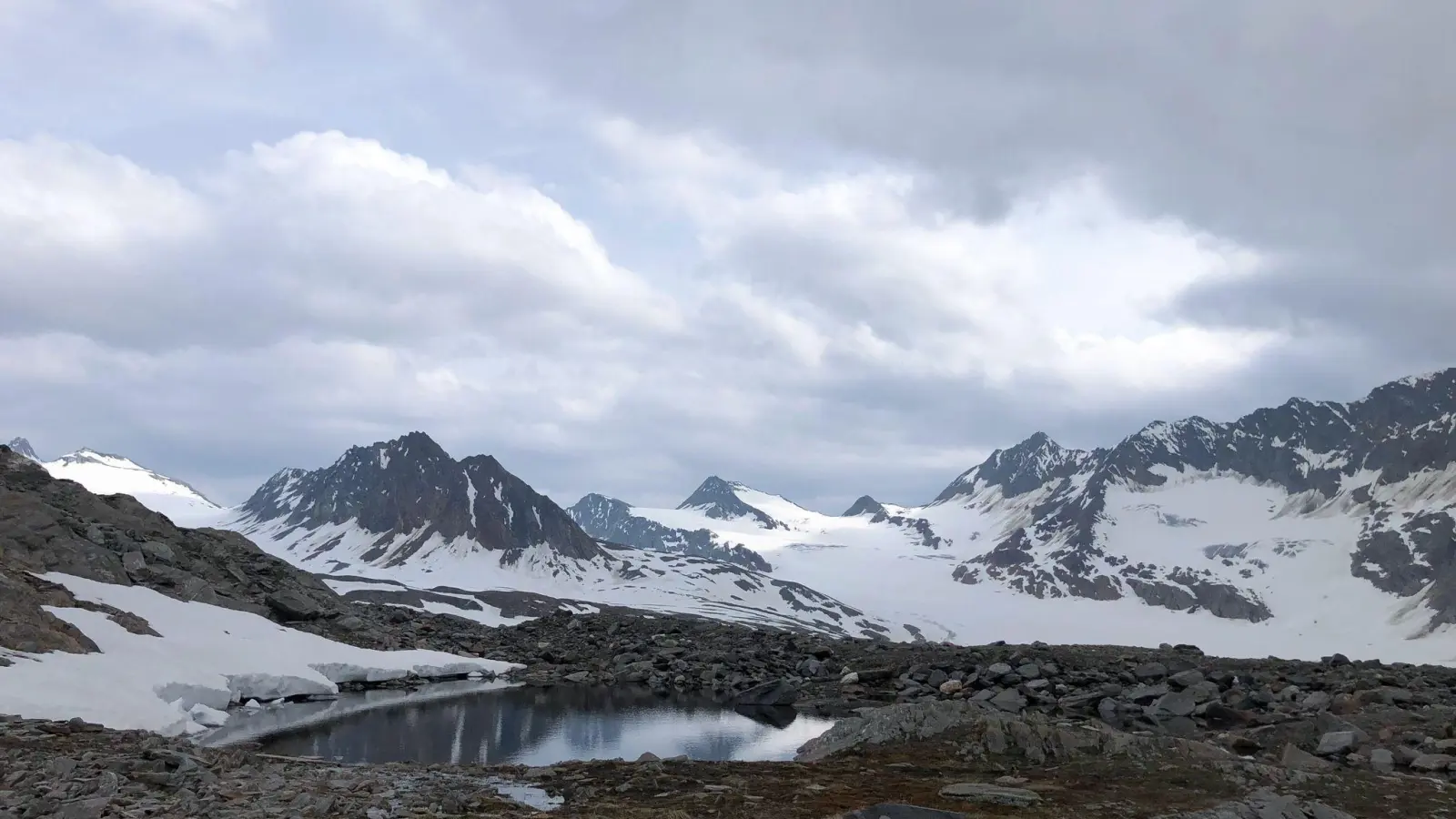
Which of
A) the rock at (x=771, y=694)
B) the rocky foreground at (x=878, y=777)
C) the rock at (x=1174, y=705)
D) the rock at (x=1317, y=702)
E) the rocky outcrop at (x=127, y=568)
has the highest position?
the rocky outcrop at (x=127, y=568)

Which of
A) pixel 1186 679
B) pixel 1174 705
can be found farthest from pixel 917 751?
pixel 1186 679

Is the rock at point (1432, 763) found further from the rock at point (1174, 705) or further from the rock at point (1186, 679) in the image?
the rock at point (1186, 679)

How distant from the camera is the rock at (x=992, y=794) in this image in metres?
18.2

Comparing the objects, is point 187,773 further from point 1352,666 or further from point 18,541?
point 1352,666

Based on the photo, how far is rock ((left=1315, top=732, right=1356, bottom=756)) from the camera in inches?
990

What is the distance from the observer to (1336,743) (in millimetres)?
25297

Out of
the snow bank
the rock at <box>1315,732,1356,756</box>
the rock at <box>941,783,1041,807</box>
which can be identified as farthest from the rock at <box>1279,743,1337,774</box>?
the snow bank

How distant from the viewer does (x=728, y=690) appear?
A: 4988 centimetres

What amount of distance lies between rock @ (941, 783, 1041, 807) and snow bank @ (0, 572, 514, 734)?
24.4 meters

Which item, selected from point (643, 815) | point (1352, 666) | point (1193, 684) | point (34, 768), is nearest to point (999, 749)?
point (643, 815)

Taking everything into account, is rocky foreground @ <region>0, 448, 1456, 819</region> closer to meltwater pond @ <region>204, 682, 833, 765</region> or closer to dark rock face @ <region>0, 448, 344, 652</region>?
dark rock face @ <region>0, 448, 344, 652</region>

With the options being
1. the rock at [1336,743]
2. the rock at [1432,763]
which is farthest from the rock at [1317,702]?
the rock at [1432,763]

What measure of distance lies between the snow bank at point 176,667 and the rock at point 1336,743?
3448cm

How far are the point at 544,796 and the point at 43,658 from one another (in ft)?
69.5
